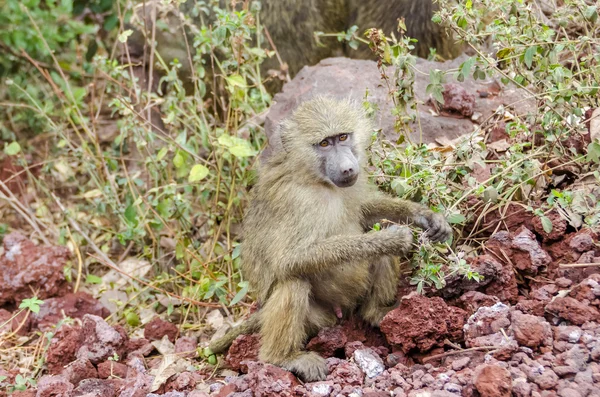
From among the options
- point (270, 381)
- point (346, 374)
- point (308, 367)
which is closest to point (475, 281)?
point (346, 374)

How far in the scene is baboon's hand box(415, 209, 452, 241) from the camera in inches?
140

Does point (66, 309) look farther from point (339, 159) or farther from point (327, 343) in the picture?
point (339, 159)

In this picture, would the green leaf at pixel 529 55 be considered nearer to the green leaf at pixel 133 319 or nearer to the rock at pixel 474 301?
the rock at pixel 474 301

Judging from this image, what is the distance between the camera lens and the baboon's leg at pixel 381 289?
3.74 m

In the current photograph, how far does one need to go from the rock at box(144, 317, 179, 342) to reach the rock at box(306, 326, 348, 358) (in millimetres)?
1112

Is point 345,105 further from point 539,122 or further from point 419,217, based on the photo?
point 539,122

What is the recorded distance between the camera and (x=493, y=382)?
8.87 ft

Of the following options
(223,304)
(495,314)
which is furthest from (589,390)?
(223,304)

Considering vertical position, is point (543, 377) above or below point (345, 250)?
below

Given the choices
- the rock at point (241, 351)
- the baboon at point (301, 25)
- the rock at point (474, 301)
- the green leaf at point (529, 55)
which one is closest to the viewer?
the rock at point (474, 301)

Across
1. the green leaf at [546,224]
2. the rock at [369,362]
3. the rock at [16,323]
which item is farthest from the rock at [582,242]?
the rock at [16,323]

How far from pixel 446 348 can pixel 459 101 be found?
192 centimetres

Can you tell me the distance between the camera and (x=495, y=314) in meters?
3.20

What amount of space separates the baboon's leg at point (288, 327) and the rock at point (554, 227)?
1103mm
